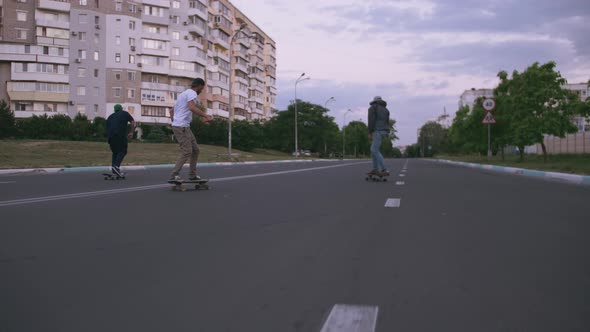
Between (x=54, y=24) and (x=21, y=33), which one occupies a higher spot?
(x=54, y=24)

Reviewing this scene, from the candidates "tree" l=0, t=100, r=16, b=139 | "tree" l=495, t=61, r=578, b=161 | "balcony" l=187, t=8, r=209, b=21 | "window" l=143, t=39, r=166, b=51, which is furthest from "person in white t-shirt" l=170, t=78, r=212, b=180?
"balcony" l=187, t=8, r=209, b=21

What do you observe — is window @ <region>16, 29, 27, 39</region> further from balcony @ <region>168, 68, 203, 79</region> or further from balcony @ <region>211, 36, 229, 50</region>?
balcony @ <region>211, 36, 229, 50</region>

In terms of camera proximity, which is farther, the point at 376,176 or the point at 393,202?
the point at 376,176

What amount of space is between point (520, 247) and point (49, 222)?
15.8 ft

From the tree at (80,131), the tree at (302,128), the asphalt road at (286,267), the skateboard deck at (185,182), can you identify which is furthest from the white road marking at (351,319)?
the tree at (302,128)

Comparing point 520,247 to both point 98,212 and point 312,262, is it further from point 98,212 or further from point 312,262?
point 98,212

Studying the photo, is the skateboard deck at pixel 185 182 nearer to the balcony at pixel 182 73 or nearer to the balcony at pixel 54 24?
the balcony at pixel 54 24

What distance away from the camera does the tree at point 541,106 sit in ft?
96.8

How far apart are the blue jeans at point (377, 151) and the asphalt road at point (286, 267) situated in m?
5.62

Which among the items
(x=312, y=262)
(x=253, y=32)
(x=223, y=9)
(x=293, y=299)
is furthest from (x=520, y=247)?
(x=253, y=32)

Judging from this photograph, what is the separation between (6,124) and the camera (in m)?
47.4

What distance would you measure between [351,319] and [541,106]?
102 ft

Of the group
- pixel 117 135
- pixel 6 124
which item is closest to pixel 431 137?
pixel 6 124

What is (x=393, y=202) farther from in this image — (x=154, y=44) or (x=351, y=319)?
(x=154, y=44)
